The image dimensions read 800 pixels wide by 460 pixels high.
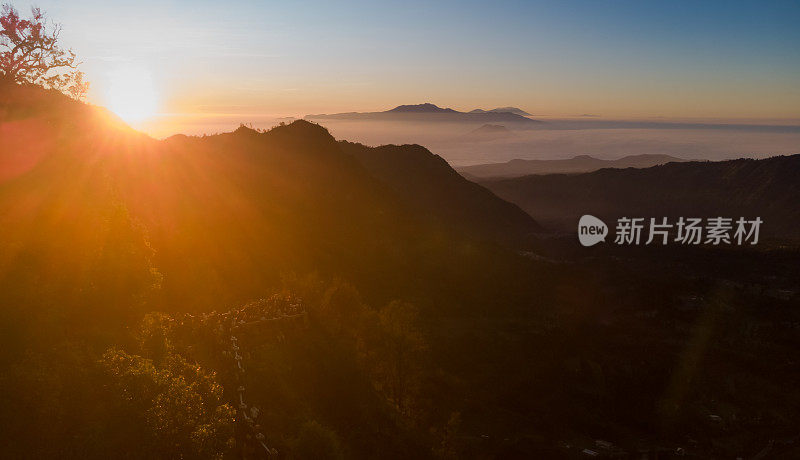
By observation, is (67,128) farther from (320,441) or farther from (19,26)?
(320,441)

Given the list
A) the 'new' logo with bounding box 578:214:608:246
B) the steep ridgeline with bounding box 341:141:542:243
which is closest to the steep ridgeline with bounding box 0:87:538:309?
the steep ridgeline with bounding box 341:141:542:243

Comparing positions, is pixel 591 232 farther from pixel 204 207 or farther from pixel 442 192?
pixel 204 207

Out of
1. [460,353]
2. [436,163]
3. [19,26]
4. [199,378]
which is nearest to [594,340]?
[460,353]

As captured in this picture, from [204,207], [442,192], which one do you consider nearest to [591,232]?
[442,192]

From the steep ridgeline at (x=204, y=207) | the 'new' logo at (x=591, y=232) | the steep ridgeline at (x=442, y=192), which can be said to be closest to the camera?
the steep ridgeline at (x=204, y=207)

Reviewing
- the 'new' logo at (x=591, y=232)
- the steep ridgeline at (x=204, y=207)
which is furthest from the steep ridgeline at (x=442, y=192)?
the steep ridgeline at (x=204, y=207)

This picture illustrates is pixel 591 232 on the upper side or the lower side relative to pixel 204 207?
lower

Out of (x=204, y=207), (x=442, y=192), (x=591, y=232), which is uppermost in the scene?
(x=204, y=207)

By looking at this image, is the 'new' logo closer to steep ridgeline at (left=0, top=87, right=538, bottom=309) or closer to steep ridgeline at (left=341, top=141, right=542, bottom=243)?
steep ridgeline at (left=341, top=141, right=542, bottom=243)

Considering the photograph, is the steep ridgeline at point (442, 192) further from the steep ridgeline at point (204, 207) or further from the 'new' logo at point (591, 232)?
the steep ridgeline at point (204, 207)
